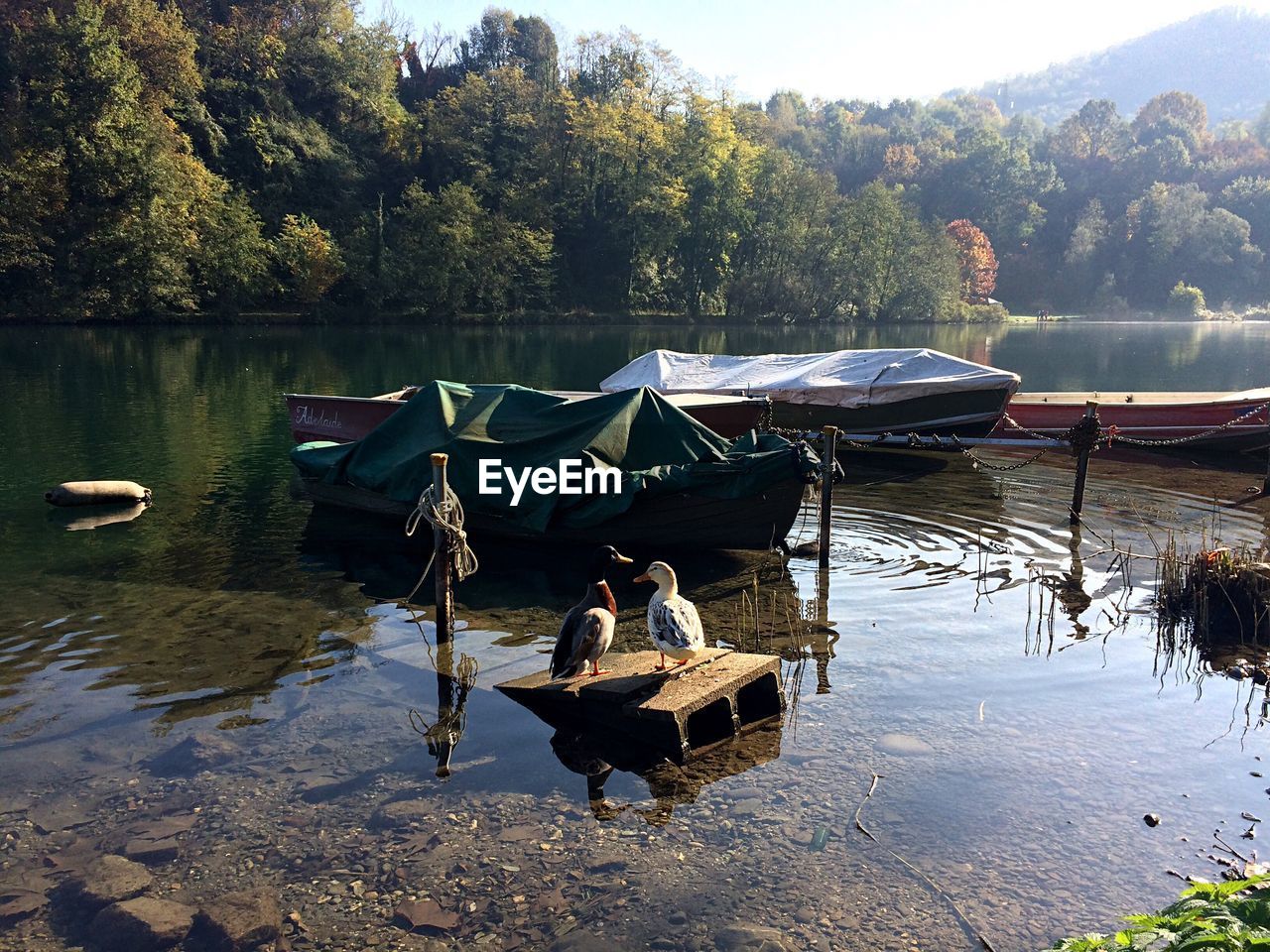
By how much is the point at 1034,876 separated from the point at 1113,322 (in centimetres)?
13944

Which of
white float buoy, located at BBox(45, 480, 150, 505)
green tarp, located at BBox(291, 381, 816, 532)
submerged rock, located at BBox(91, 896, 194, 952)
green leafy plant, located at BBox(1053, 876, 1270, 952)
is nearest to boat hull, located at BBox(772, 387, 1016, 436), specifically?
green tarp, located at BBox(291, 381, 816, 532)

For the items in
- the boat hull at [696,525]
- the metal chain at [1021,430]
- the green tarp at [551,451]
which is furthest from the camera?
the metal chain at [1021,430]

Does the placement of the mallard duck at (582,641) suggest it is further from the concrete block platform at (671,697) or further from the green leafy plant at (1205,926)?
the green leafy plant at (1205,926)

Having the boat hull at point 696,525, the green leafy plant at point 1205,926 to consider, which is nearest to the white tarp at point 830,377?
the boat hull at point 696,525

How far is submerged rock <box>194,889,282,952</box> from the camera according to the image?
18.6ft

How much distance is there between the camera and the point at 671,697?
7.78 meters

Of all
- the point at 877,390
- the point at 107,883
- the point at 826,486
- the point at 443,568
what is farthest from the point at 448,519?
the point at 877,390

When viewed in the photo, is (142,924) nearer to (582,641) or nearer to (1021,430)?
(582,641)

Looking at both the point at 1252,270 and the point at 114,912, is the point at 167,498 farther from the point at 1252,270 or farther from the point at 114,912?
the point at 1252,270

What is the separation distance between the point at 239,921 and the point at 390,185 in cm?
7850

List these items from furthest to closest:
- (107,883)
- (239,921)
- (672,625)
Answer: (672,625) → (107,883) → (239,921)

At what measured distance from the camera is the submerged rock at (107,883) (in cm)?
599

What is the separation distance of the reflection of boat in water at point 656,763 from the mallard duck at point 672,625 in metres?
0.81

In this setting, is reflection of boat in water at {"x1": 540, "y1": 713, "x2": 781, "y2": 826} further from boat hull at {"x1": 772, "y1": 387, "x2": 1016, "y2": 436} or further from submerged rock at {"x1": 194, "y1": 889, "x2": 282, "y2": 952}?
boat hull at {"x1": 772, "y1": 387, "x2": 1016, "y2": 436}
